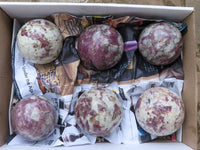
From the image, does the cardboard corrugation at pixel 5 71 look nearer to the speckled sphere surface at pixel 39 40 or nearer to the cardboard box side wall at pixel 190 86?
the speckled sphere surface at pixel 39 40

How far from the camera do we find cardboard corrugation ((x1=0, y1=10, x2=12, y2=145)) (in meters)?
0.93

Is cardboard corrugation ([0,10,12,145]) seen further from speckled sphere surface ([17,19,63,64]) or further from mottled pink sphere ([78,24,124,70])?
mottled pink sphere ([78,24,124,70])

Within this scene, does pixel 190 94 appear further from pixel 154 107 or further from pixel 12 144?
pixel 12 144

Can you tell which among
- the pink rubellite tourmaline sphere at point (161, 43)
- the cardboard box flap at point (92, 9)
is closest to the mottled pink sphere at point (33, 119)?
the cardboard box flap at point (92, 9)

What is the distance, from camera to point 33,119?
33.5 inches

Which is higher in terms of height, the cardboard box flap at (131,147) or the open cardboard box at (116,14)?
the open cardboard box at (116,14)

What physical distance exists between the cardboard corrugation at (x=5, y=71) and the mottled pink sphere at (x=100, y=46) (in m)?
0.37

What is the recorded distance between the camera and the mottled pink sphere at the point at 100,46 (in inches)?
34.3

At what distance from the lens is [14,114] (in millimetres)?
891

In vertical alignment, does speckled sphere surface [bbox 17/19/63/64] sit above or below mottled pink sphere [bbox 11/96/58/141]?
above

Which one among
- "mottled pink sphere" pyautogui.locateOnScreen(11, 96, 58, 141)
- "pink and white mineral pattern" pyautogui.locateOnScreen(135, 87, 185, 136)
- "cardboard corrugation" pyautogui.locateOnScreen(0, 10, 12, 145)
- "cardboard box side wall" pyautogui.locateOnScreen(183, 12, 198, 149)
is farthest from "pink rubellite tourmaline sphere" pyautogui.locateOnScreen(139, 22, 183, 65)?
"cardboard corrugation" pyautogui.locateOnScreen(0, 10, 12, 145)

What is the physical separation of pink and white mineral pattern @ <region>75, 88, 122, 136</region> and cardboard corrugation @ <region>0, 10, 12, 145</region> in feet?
1.20

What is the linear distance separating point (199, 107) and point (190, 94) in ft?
0.93

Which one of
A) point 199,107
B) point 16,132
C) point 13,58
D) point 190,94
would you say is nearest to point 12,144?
point 16,132
